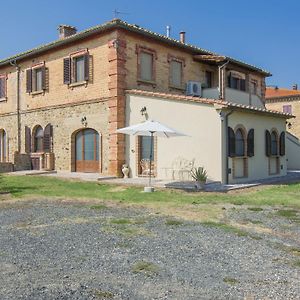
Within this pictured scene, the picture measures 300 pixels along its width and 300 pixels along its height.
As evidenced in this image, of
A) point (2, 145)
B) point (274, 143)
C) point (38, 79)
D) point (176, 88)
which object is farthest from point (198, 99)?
point (2, 145)

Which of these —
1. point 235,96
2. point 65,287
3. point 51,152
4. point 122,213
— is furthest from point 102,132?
point 65,287

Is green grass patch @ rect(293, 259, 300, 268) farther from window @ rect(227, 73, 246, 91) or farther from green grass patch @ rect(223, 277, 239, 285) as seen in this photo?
window @ rect(227, 73, 246, 91)

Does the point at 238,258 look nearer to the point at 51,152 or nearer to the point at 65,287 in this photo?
the point at 65,287

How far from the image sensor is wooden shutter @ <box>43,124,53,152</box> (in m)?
20.0

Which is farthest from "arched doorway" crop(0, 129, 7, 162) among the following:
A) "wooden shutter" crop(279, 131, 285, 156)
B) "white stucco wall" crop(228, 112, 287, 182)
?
"wooden shutter" crop(279, 131, 285, 156)

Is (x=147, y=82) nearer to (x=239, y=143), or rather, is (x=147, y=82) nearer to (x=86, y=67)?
(x=86, y=67)

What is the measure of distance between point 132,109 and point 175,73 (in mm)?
3929

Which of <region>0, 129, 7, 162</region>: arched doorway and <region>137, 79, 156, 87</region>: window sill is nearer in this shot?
<region>137, 79, 156, 87</region>: window sill

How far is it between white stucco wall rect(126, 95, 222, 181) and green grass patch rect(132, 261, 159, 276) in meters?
9.92

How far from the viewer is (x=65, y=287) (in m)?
4.10

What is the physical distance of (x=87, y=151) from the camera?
18484 millimetres

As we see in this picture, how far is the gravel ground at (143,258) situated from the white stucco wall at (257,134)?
7.58m

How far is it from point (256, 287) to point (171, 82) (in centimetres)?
1561

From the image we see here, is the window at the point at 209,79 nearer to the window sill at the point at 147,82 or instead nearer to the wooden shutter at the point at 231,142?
the window sill at the point at 147,82
